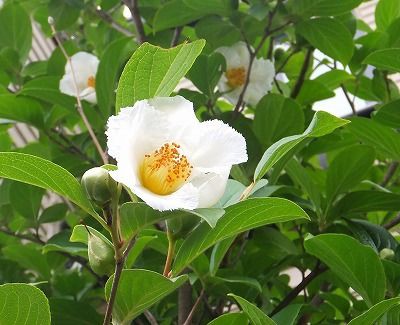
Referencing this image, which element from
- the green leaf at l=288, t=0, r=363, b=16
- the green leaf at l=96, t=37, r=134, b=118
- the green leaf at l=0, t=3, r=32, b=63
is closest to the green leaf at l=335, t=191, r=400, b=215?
the green leaf at l=288, t=0, r=363, b=16

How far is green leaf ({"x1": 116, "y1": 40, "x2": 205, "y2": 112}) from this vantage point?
0.62 m

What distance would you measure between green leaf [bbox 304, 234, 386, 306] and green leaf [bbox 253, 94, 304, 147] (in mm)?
466

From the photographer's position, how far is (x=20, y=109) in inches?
53.6

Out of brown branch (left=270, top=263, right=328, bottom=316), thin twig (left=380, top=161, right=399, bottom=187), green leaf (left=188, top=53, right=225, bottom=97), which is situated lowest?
thin twig (left=380, top=161, right=399, bottom=187)

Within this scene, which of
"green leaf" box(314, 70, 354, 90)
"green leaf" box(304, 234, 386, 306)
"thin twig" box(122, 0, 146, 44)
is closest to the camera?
"green leaf" box(304, 234, 386, 306)

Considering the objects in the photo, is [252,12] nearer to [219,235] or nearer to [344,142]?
[344,142]

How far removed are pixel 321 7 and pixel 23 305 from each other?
3.04 ft

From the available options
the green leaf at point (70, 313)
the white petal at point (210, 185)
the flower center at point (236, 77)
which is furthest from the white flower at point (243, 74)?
the white petal at point (210, 185)

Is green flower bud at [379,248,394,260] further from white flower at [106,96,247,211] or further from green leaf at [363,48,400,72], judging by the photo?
white flower at [106,96,247,211]

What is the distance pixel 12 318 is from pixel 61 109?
33.8 inches

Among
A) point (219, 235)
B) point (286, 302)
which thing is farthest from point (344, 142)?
point (219, 235)

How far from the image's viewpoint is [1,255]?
5.52 ft

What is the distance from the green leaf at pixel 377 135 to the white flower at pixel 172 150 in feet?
2.20

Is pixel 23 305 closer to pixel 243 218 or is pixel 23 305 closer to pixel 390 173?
pixel 243 218
